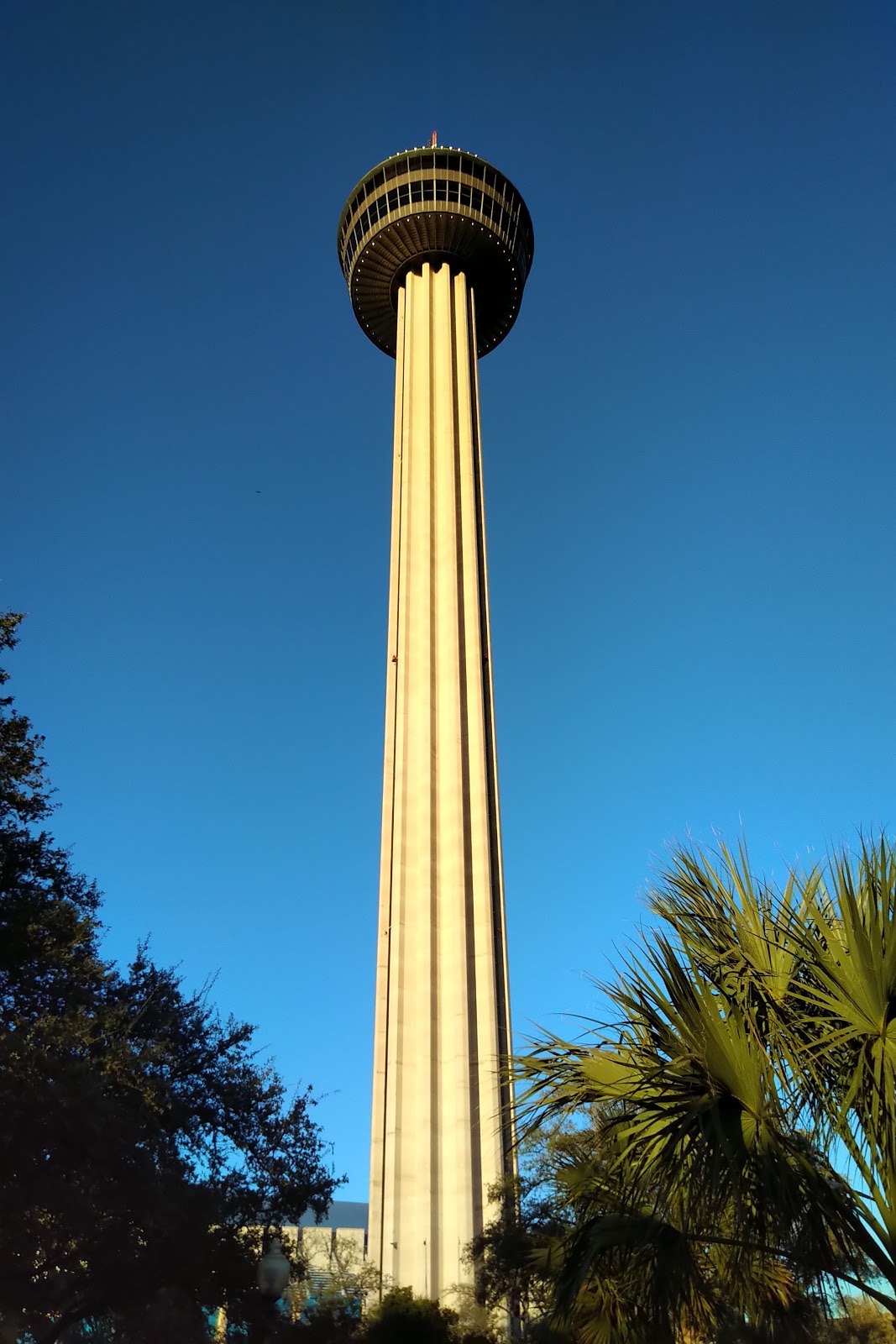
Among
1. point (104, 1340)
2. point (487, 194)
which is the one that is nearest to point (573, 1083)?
point (104, 1340)

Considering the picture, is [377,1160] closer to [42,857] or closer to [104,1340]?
[104,1340]

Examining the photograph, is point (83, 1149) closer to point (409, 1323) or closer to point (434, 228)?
point (409, 1323)

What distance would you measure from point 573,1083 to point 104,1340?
29212 millimetres

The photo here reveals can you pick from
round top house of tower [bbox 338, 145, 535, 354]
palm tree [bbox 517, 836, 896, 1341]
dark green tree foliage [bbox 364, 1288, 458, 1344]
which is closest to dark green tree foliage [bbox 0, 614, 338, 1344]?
dark green tree foliage [bbox 364, 1288, 458, 1344]

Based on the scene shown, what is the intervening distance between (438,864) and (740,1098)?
31175mm

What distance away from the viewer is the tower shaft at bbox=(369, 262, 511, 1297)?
32219 mm

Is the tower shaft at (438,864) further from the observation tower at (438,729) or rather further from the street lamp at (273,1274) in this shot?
the street lamp at (273,1274)

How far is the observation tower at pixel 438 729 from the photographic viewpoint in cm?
3266

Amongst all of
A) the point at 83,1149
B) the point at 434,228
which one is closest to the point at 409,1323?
the point at 83,1149

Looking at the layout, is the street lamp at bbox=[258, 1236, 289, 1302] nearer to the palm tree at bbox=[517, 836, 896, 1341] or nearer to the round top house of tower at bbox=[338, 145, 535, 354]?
the palm tree at bbox=[517, 836, 896, 1341]

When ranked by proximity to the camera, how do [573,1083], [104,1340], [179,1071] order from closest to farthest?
1. [573,1083]
2. [179,1071]
3. [104,1340]

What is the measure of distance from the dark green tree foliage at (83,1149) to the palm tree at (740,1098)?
1511 centimetres

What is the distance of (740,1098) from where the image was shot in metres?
7.51

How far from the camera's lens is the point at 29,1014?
23609 millimetres
